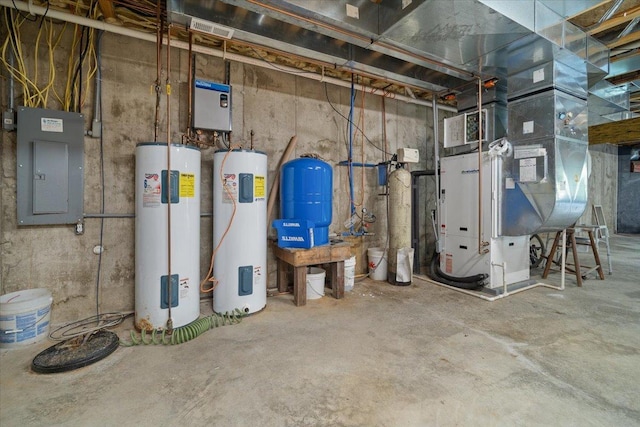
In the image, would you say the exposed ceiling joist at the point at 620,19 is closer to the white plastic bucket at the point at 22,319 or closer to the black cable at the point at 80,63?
the black cable at the point at 80,63

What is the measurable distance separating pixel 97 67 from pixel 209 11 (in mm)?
1041

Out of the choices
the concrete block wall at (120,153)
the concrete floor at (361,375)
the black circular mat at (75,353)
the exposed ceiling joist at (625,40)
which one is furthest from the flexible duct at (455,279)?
the black circular mat at (75,353)

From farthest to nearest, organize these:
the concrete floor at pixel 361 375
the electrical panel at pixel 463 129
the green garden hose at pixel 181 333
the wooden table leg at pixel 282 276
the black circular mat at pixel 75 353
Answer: the electrical panel at pixel 463 129, the wooden table leg at pixel 282 276, the green garden hose at pixel 181 333, the black circular mat at pixel 75 353, the concrete floor at pixel 361 375

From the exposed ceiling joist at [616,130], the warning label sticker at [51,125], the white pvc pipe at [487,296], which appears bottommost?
the white pvc pipe at [487,296]

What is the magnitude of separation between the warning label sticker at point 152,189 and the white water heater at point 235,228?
1.52 ft

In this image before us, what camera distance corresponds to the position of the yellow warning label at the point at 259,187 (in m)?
2.47

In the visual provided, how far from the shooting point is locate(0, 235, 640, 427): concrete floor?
4.42 feet

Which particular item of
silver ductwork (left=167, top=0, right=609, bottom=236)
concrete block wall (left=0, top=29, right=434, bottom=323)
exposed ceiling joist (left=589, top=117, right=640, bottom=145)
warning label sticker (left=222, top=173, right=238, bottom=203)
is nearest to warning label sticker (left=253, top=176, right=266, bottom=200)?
warning label sticker (left=222, top=173, right=238, bottom=203)

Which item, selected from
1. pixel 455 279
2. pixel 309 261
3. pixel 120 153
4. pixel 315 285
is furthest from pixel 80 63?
pixel 455 279

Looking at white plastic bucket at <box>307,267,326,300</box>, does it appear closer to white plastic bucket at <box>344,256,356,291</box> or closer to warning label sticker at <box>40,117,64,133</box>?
white plastic bucket at <box>344,256,356,291</box>

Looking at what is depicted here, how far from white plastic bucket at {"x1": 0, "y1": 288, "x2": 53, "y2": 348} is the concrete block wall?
28 centimetres

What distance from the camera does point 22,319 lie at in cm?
188

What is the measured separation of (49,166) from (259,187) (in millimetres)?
1552

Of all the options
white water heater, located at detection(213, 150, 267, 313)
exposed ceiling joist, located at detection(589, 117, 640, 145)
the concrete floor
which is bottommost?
the concrete floor
